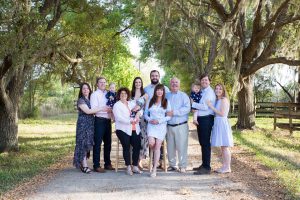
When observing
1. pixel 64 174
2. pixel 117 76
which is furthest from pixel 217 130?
pixel 117 76

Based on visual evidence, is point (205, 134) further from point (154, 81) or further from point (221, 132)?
point (154, 81)

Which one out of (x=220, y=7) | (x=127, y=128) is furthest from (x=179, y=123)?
(x=220, y=7)

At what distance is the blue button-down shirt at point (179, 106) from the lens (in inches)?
324

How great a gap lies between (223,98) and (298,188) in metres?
2.21

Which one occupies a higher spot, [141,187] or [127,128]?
[127,128]

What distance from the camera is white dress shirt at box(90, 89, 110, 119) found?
8258mm

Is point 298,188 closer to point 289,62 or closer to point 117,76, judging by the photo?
point 289,62

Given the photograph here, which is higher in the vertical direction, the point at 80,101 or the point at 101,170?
the point at 80,101

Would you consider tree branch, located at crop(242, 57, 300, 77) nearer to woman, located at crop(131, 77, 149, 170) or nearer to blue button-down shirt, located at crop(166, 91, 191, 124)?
blue button-down shirt, located at crop(166, 91, 191, 124)

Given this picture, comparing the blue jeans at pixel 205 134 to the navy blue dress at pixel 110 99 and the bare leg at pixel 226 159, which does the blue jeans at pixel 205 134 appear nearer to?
the bare leg at pixel 226 159

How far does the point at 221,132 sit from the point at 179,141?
813 mm

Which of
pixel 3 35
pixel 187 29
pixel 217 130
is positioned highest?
pixel 187 29

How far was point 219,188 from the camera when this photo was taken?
683 cm

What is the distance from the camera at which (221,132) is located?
8.21 metres
